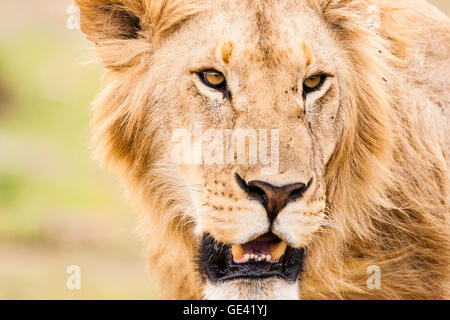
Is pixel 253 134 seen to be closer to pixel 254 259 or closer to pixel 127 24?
pixel 254 259

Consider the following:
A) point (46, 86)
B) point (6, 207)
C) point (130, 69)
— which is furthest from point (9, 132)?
point (130, 69)

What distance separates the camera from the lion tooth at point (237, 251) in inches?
158

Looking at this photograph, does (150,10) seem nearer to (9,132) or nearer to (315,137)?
(315,137)

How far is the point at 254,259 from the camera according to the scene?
399 cm

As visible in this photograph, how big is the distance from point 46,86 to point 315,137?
10.8 m

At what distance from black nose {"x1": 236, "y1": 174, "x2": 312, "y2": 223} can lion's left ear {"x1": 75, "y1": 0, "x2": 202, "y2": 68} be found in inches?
41.8

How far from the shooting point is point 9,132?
1331cm

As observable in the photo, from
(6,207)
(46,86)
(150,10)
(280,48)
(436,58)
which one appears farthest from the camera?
(46,86)

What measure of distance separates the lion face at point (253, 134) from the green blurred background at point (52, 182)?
3279mm

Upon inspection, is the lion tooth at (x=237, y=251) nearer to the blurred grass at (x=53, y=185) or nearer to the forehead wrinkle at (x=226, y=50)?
the forehead wrinkle at (x=226, y=50)
